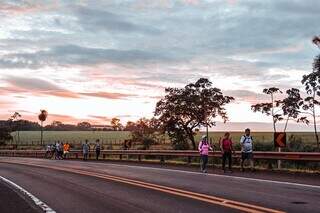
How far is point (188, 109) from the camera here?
63.4 meters

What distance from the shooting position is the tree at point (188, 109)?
208 feet

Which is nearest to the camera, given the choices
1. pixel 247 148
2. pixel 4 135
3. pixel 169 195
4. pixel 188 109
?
pixel 169 195

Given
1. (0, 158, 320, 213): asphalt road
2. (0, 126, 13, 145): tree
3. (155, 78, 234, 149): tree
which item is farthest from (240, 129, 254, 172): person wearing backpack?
(0, 126, 13, 145): tree

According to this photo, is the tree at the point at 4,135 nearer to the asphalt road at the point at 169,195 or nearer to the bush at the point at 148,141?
the bush at the point at 148,141

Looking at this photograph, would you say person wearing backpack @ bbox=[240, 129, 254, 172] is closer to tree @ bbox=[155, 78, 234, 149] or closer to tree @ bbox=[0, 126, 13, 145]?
tree @ bbox=[155, 78, 234, 149]

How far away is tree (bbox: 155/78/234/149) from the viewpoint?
6331 centimetres

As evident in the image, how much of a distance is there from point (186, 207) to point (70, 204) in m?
2.85

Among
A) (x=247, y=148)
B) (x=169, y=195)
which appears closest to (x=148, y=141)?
(x=247, y=148)

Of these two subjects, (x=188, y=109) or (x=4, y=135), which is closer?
(x=188, y=109)

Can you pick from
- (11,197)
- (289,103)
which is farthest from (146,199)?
(289,103)

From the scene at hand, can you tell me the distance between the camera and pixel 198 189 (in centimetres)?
1484

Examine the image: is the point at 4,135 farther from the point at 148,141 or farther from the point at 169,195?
the point at 169,195

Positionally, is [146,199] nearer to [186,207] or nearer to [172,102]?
[186,207]

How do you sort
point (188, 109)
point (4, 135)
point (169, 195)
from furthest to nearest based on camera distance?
point (4, 135) < point (188, 109) < point (169, 195)
